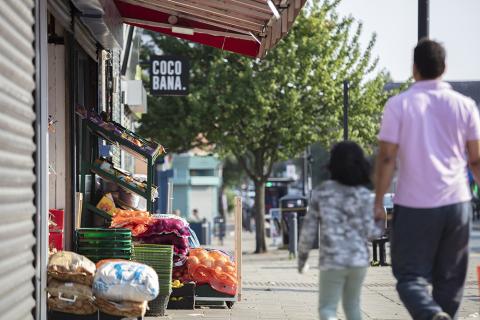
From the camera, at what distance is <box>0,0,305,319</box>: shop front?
6902 mm

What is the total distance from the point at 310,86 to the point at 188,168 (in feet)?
178

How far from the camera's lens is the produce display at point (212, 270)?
11.6m

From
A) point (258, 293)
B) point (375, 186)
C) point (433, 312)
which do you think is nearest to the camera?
point (433, 312)

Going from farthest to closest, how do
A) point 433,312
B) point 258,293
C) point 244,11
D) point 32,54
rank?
point 258,293, point 244,11, point 32,54, point 433,312

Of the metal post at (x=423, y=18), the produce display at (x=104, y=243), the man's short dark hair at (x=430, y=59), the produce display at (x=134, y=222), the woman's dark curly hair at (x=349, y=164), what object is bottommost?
the produce display at (x=104, y=243)

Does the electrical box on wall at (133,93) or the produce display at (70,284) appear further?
the electrical box on wall at (133,93)

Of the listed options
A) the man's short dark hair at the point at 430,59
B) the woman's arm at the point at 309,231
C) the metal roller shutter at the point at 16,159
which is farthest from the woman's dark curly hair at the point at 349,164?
the metal roller shutter at the point at 16,159

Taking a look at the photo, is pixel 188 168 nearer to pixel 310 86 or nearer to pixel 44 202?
pixel 310 86

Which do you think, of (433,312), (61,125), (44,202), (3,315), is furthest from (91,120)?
(433,312)

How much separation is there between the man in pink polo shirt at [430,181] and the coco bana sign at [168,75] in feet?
59.7

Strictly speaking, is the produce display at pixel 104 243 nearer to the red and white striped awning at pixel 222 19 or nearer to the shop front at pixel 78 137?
the shop front at pixel 78 137

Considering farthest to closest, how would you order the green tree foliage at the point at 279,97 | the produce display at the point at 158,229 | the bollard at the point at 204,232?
the bollard at the point at 204,232, the green tree foliage at the point at 279,97, the produce display at the point at 158,229

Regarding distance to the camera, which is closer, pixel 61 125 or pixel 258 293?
pixel 61 125

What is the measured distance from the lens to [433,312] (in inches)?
246
